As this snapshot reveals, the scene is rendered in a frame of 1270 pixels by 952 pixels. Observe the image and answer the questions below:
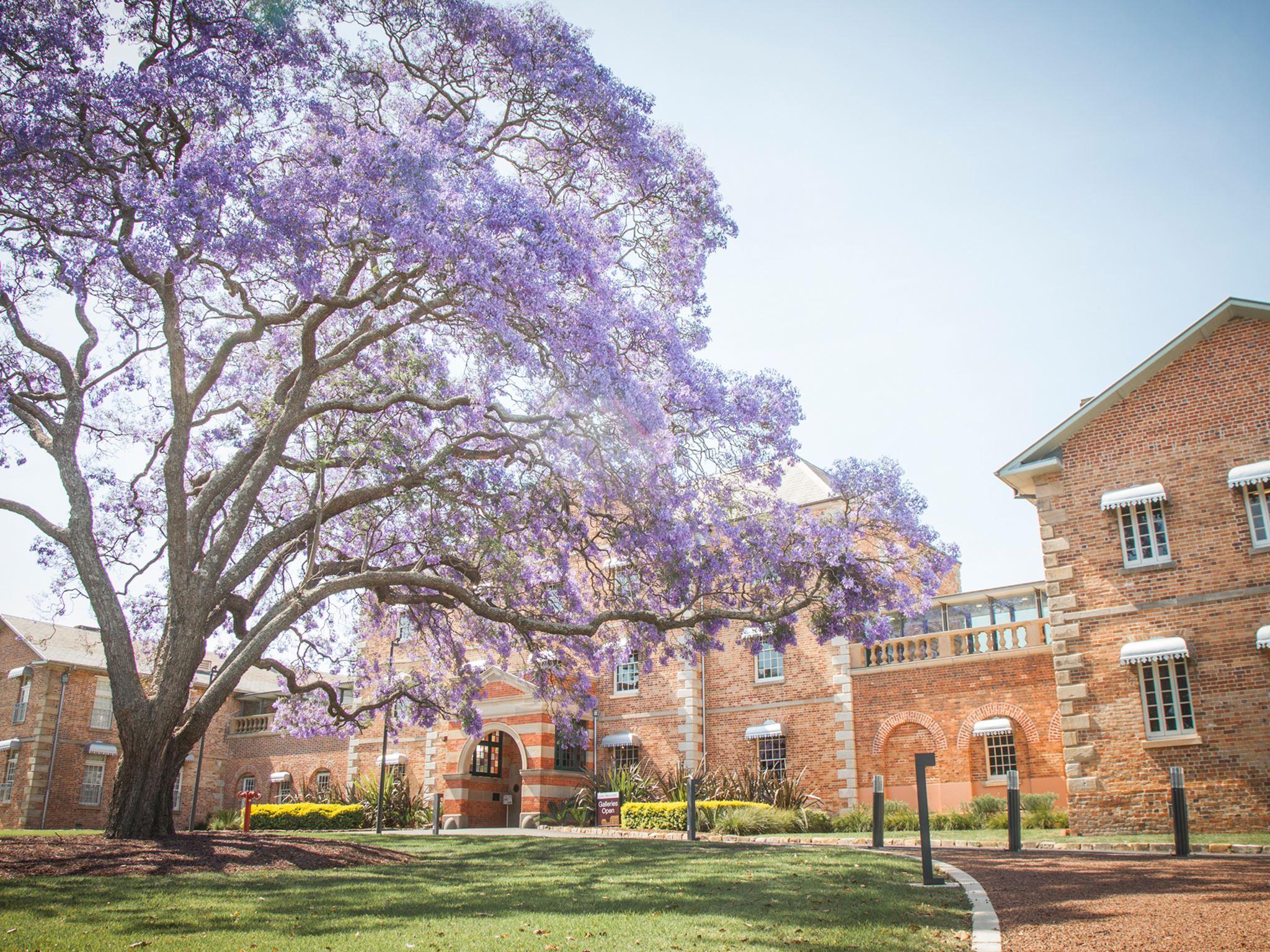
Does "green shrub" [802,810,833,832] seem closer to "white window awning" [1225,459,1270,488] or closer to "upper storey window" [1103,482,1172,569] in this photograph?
"upper storey window" [1103,482,1172,569]

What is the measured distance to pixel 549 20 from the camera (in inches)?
526

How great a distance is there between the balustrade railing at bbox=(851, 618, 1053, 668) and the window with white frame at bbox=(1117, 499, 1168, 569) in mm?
3967

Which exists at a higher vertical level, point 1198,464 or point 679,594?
point 1198,464

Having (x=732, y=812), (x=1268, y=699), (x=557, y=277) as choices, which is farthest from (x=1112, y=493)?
(x=557, y=277)

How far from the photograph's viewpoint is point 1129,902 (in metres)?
8.36

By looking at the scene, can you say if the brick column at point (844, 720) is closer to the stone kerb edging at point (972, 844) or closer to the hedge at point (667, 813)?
the hedge at point (667, 813)

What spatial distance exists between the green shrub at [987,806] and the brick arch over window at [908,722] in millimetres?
2092

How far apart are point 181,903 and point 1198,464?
1779 centimetres

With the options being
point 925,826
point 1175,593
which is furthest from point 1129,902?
point 1175,593

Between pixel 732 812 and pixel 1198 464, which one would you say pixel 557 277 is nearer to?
pixel 1198 464

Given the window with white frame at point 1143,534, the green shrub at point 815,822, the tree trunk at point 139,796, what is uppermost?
the window with white frame at point 1143,534

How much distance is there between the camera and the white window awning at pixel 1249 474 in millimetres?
16469

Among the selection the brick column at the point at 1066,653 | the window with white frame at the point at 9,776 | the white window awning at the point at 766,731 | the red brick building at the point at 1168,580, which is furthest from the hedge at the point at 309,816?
the red brick building at the point at 1168,580

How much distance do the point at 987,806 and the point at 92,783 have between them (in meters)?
31.7
